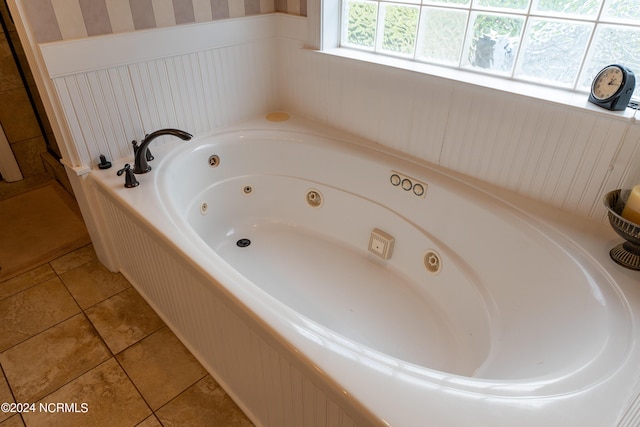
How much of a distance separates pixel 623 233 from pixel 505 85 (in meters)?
0.64

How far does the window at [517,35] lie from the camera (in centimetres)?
125

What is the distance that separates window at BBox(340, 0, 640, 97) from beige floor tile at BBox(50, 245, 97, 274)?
5.81ft

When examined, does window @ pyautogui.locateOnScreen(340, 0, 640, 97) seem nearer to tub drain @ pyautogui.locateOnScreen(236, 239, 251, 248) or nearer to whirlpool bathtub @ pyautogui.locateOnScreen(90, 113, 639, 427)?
whirlpool bathtub @ pyautogui.locateOnScreen(90, 113, 639, 427)

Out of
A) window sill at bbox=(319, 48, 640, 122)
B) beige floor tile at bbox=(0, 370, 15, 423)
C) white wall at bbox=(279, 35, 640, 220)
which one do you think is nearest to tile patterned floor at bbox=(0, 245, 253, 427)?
beige floor tile at bbox=(0, 370, 15, 423)

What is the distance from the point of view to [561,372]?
91 centimetres

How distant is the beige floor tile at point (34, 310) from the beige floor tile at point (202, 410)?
27.7 inches

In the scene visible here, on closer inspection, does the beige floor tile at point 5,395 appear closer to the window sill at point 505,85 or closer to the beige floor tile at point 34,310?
the beige floor tile at point 34,310

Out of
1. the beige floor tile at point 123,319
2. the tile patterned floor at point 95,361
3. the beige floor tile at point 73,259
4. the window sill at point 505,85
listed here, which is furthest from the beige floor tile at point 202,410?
the window sill at point 505,85

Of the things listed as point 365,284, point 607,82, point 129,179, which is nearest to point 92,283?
point 129,179

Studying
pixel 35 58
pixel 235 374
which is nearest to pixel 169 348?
pixel 235 374

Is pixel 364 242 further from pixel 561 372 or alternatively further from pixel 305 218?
pixel 561 372

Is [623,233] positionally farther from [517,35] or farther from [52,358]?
[52,358]

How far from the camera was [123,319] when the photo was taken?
1.72 meters

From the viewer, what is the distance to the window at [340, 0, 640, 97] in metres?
1.25
